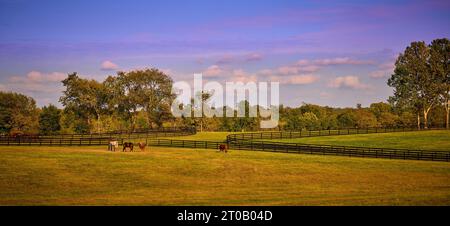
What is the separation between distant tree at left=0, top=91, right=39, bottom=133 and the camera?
88.2 m

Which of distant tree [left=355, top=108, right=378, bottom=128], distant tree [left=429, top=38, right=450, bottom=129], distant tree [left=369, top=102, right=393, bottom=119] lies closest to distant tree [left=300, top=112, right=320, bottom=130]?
distant tree [left=355, top=108, right=378, bottom=128]

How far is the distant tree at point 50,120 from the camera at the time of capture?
92.8m

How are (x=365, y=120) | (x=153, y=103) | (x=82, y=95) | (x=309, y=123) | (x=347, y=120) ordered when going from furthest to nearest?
(x=347, y=120) → (x=365, y=120) → (x=309, y=123) → (x=153, y=103) → (x=82, y=95)

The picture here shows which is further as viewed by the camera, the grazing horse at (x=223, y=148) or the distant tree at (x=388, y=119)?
the distant tree at (x=388, y=119)

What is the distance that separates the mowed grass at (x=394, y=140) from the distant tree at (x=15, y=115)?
50222 millimetres

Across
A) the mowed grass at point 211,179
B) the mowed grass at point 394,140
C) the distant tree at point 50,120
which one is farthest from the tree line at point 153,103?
the mowed grass at point 211,179

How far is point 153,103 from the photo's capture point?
9288cm

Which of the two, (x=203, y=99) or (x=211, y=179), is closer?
(x=211, y=179)

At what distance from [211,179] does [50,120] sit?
226 feet

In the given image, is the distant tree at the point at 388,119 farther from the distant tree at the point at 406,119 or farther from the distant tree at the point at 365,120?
the distant tree at the point at 406,119

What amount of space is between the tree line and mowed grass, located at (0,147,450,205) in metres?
38.4

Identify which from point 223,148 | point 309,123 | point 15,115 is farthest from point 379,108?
point 223,148

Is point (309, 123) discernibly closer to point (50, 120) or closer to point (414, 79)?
point (414, 79)
